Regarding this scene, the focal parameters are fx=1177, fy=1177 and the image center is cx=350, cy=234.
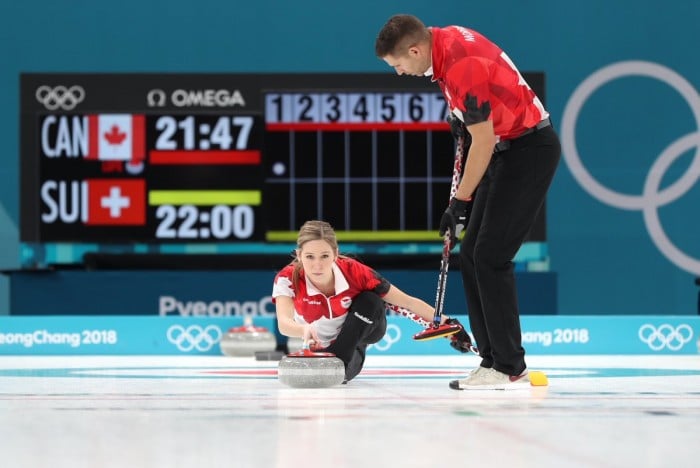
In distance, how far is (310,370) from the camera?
4180 millimetres

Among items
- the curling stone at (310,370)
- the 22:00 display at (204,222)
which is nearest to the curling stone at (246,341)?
the 22:00 display at (204,222)

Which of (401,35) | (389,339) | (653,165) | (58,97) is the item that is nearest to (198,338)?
(389,339)

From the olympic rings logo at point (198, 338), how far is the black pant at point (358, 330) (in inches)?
135

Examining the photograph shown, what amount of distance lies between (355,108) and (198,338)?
107 inches

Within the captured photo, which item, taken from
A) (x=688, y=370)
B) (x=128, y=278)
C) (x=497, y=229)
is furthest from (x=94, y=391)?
(x=128, y=278)

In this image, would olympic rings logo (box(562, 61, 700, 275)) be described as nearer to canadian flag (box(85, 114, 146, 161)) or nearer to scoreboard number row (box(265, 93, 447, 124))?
scoreboard number row (box(265, 93, 447, 124))

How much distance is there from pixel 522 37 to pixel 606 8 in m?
0.88

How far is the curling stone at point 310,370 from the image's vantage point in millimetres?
4176

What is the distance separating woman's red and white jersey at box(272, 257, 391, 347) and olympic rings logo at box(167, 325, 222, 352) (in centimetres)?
337

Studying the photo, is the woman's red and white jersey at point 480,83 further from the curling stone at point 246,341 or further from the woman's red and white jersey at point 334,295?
the curling stone at point 246,341

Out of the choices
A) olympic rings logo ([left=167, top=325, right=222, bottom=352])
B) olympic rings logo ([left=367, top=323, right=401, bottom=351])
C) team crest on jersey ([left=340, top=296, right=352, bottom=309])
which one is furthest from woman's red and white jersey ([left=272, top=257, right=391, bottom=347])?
olympic rings logo ([left=167, top=325, right=222, bottom=352])

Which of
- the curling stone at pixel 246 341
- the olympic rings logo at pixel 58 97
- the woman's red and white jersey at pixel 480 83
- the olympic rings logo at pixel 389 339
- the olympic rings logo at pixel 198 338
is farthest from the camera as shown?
the olympic rings logo at pixel 58 97

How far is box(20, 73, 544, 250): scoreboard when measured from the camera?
967 cm

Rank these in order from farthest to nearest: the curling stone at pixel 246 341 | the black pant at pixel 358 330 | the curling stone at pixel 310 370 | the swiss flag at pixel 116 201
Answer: the swiss flag at pixel 116 201 < the curling stone at pixel 246 341 < the black pant at pixel 358 330 < the curling stone at pixel 310 370
